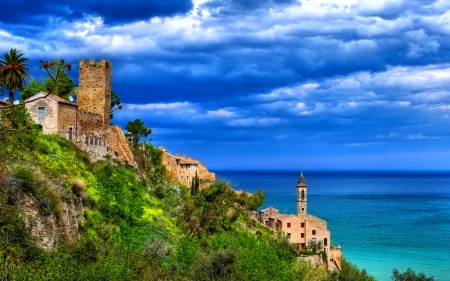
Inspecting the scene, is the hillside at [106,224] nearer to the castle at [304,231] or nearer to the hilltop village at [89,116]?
the hilltop village at [89,116]

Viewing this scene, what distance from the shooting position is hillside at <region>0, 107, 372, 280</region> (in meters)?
20.0

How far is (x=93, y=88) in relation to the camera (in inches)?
1663

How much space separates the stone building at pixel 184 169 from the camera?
59406 millimetres

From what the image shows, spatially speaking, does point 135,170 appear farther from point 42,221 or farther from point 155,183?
point 42,221

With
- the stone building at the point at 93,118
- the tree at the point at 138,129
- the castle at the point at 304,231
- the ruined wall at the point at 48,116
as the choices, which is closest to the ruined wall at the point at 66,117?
the stone building at the point at 93,118

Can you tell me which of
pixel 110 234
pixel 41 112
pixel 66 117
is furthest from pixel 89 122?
pixel 110 234

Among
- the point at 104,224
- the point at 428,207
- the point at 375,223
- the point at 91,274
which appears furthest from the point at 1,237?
the point at 428,207

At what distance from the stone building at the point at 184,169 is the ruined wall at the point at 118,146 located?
1385 cm

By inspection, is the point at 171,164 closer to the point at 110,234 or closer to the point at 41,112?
the point at 41,112

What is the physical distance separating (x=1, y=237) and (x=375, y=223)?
394 feet

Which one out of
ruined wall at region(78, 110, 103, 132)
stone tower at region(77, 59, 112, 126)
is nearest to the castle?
ruined wall at region(78, 110, 103, 132)

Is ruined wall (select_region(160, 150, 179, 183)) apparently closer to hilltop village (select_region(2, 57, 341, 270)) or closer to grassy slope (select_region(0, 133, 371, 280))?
grassy slope (select_region(0, 133, 371, 280))

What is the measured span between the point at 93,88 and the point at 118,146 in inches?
202

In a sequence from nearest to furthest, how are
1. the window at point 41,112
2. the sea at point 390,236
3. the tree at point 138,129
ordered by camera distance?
the window at point 41,112 < the tree at point 138,129 < the sea at point 390,236
